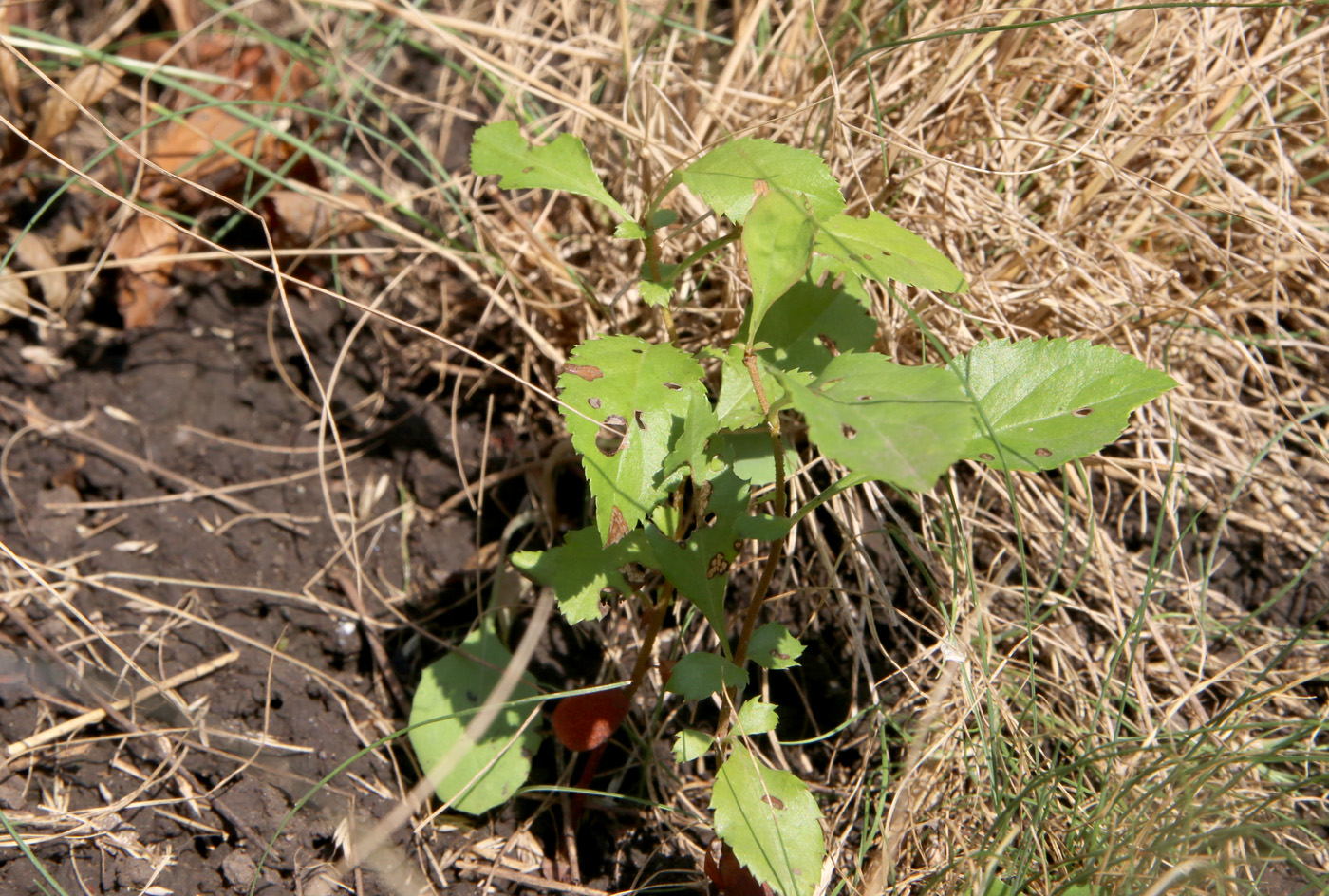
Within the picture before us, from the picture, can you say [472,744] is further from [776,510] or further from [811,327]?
[811,327]

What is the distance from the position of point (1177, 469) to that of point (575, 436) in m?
1.14

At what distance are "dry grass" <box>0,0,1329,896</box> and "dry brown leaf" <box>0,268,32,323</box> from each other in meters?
0.85

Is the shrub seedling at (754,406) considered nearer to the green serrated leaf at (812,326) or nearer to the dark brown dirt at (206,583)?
the green serrated leaf at (812,326)

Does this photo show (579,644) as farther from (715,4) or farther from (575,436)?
(715,4)

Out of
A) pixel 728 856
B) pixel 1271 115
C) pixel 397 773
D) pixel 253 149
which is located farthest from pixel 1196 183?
pixel 253 149

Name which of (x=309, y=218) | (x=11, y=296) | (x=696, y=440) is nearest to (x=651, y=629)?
(x=696, y=440)

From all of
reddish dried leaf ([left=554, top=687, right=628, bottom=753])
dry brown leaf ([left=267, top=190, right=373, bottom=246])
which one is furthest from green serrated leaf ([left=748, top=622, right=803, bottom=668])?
dry brown leaf ([left=267, top=190, right=373, bottom=246])

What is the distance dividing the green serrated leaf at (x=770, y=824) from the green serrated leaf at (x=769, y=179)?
0.70 m

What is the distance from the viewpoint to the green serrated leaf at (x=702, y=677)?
1132 mm

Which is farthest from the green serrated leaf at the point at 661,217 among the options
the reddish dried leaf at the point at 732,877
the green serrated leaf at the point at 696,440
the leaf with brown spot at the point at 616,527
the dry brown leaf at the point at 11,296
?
the dry brown leaf at the point at 11,296

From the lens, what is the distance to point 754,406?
3.70 feet

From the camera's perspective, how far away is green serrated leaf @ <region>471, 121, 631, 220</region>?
1216 millimetres

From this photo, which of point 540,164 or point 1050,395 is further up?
point 540,164

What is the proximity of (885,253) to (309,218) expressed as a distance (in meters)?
1.38
